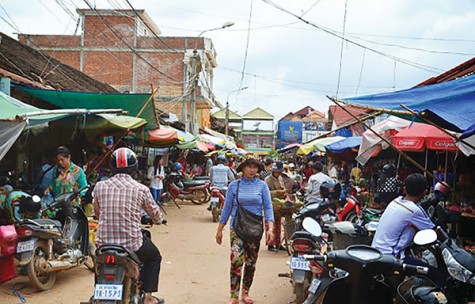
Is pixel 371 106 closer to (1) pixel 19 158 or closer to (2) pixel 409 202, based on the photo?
(2) pixel 409 202

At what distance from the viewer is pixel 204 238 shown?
35.6 feet

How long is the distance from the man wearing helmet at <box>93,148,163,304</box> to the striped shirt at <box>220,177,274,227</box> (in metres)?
1.22

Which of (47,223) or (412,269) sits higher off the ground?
(412,269)

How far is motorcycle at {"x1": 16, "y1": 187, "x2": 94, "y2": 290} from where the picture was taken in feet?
19.3

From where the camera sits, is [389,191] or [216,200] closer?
[389,191]

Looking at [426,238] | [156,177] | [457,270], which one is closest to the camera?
[426,238]

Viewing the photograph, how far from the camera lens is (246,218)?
5.57 m

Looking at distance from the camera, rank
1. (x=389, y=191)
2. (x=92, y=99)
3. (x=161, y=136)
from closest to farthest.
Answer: (x=92, y=99), (x=389, y=191), (x=161, y=136)

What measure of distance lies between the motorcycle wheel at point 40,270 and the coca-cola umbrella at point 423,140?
280 inches

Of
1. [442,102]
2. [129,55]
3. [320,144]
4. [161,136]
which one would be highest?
[129,55]

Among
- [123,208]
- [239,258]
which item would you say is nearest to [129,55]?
[239,258]

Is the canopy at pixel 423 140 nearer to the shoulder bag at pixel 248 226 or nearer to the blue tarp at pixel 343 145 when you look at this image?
the shoulder bag at pixel 248 226

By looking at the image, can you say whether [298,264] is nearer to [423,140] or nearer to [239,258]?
[239,258]

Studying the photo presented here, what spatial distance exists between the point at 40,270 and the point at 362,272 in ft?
14.8
